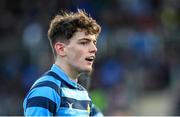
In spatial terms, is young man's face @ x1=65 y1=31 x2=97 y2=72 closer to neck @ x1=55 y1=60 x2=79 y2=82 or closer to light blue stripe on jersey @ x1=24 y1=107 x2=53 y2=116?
neck @ x1=55 y1=60 x2=79 y2=82

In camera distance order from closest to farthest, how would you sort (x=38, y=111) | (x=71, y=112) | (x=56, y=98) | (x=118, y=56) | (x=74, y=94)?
(x=38, y=111)
(x=56, y=98)
(x=71, y=112)
(x=74, y=94)
(x=118, y=56)

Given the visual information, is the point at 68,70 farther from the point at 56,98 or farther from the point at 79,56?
the point at 56,98

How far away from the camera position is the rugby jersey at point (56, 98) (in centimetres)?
486

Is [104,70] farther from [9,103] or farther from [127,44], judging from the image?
[9,103]

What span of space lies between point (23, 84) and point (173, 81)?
10.1 ft

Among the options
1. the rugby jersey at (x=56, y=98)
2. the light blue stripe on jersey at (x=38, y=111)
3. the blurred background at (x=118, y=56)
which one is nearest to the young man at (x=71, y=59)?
the rugby jersey at (x=56, y=98)

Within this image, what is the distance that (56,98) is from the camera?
4.98 metres

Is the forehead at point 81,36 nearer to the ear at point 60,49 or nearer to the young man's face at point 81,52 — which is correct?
the young man's face at point 81,52

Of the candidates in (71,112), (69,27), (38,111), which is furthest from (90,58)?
(38,111)

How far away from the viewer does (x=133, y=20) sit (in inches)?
554

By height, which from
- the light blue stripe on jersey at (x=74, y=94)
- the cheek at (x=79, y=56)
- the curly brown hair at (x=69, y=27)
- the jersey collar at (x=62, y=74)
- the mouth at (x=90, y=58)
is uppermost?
the curly brown hair at (x=69, y=27)

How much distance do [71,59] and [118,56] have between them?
24.8ft

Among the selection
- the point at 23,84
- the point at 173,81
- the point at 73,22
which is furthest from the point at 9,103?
the point at 73,22

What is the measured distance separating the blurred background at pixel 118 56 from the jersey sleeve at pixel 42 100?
6.50 m
